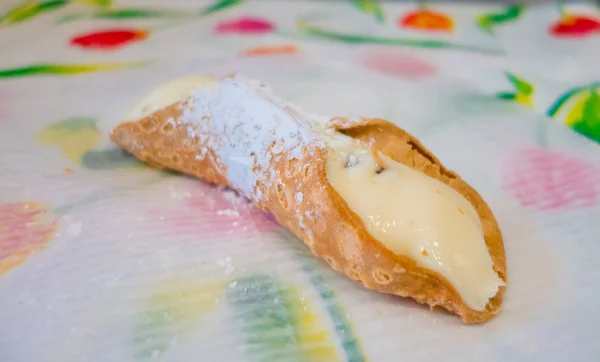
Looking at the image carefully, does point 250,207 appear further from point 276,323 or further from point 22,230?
point 22,230

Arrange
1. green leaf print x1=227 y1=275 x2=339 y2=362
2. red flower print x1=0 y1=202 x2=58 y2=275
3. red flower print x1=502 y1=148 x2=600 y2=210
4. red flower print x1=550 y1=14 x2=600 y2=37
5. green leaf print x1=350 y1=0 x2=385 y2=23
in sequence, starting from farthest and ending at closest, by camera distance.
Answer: green leaf print x1=350 y1=0 x2=385 y2=23 < red flower print x1=550 y1=14 x2=600 y2=37 < red flower print x1=502 y1=148 x2=600 y2=210 < red flower print x1=0 y1=202 x2=58 y2=275 < green leaf print x1=227 y1=275 x2=339 y2=362

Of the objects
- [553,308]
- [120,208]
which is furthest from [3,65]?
[553,308]

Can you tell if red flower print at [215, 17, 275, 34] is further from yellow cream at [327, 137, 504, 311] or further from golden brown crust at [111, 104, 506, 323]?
yellow cream at [327, 137, 504, 311]

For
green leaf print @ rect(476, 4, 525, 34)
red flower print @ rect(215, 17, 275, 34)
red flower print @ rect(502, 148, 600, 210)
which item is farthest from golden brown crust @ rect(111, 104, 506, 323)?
green leaf print @ rect(476, 4, 525, 34)

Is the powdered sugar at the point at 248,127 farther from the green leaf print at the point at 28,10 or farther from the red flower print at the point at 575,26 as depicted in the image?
the red flower print at the point at 575,26

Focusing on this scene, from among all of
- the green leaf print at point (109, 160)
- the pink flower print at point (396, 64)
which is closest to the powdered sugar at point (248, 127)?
the green leaf print at point (109, 160)

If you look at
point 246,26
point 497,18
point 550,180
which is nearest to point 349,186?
point 550,180
